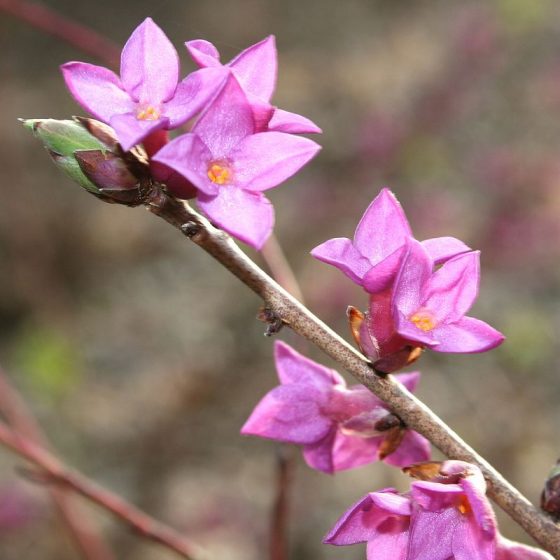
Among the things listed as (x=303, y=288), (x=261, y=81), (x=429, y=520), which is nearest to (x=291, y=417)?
(x=429, y=520)

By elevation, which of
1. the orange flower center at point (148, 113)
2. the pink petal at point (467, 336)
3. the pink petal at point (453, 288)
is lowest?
the pink petal at point (467, 336)

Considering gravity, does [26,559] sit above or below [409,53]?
below

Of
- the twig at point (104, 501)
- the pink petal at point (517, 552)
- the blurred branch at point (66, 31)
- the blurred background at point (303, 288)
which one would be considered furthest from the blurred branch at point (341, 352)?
the blurred background at point (303, 288)

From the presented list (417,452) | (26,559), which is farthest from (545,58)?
(417,452)

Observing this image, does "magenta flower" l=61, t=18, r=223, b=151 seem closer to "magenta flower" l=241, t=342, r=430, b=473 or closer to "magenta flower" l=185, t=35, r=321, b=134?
"magenta flower" l=185, t=35, r=321, b=134

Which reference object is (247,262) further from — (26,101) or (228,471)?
(26,101)

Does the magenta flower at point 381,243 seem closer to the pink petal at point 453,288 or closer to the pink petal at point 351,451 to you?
the pink petal at point 453,288
